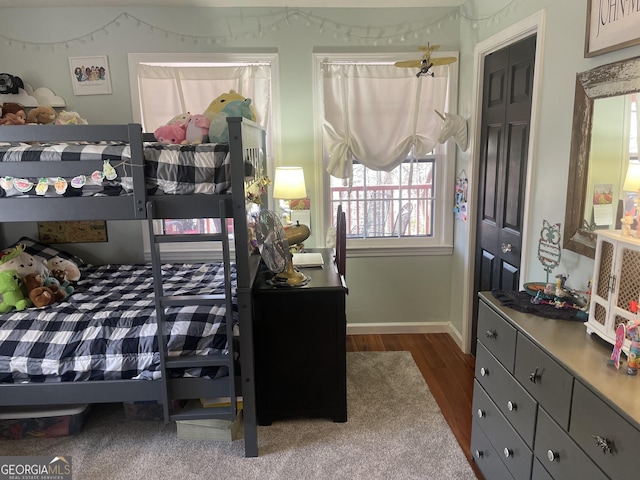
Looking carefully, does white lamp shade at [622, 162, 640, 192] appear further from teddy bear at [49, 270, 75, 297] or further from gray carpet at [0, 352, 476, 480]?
teddy bear at [49, 270, 75, 297]

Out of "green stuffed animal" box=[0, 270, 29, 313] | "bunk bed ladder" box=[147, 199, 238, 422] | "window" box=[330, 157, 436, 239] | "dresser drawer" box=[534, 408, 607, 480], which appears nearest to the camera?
"dresser drawer" box=[534, 408, 607, 480]

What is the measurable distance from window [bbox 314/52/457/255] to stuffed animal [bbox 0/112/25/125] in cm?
210

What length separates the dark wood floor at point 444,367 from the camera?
8.70 ft

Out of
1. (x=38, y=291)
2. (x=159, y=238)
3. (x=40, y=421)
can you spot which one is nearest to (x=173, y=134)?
(x=159, y=238)

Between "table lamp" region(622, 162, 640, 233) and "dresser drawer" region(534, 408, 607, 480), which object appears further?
"table lamp" region(622, 162, 640, 233)

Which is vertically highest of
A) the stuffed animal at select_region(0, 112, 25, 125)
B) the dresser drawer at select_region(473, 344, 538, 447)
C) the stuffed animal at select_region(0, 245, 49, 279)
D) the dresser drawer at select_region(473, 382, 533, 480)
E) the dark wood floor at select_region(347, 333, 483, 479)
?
the stuffed animal at select_region(0, 112, 25, 125)

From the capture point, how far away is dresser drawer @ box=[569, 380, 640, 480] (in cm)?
117

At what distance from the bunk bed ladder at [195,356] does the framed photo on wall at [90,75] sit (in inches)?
74.8

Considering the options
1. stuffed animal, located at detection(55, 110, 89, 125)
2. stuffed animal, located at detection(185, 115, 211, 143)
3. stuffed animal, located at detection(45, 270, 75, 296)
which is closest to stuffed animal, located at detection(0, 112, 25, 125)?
stuffed animal, located at detection(55, 110, 89, 125)

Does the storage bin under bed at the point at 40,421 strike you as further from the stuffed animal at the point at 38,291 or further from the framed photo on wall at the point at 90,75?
the framed photo on wall at the point at 90,75

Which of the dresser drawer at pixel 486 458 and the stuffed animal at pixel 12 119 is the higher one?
the stuffed animal at pixel 12 119

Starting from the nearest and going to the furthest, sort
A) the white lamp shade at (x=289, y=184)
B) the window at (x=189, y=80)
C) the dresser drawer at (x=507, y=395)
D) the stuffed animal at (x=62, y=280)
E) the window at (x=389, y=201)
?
the dresser drawer at (x=507, y=395) < the stuffed animal at (x=62, y=280) < the white lamp shade at (x=289, y=184) < the window at (x=189, y=80) < the window at (x=389, y=201)

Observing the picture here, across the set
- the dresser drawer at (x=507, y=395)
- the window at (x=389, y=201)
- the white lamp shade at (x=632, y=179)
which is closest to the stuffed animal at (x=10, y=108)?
the window at (x=389, y=201)

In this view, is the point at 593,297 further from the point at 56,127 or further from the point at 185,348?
the point at 56,127
